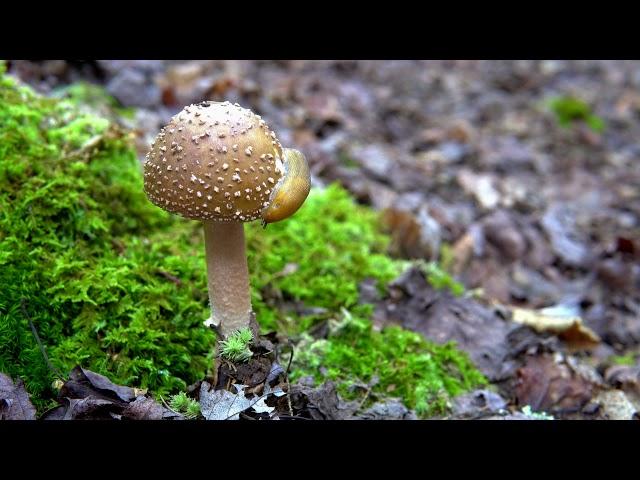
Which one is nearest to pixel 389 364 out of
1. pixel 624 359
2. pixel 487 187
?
pixel 624 359

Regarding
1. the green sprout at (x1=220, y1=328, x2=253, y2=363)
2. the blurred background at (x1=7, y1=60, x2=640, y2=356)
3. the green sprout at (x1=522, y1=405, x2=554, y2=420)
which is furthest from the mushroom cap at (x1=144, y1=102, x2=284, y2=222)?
the blurred background at (x1=7, y1=60, x2=640, y2=356)

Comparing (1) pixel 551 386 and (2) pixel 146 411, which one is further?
(1) pixel 551 386

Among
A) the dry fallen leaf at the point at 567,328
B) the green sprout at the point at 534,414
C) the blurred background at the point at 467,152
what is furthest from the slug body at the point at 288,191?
the dry fallen leaf at the point at 567,328

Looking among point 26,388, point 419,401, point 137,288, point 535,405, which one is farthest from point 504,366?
point 26,388

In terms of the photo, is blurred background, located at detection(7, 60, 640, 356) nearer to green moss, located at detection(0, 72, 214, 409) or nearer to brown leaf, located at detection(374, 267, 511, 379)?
brown leaf, located at detection(374, 267, 511, 379)

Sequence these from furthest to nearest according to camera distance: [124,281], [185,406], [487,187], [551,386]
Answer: [487,187], [551,386], [124,281], [185,406]

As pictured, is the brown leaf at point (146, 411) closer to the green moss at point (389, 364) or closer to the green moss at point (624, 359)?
the green moss at point (389, 364)

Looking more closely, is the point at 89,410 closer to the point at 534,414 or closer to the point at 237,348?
the point at 237,348

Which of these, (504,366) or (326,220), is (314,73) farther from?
(504,366)
